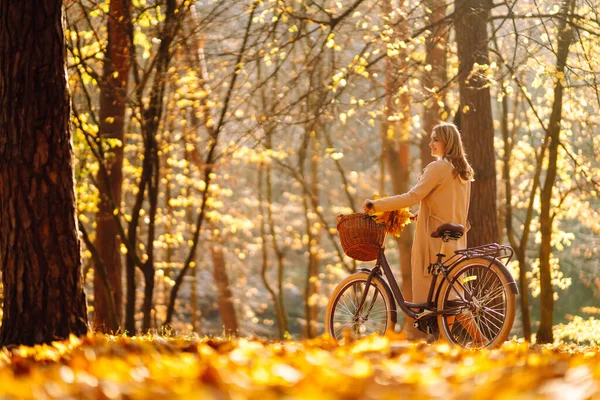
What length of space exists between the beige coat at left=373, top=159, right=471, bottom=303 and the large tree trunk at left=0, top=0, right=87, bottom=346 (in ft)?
8.19

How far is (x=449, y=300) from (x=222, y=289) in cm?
1334

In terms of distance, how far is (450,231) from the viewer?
6.48 meters

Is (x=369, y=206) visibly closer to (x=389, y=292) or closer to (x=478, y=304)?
(x=389, y=292)

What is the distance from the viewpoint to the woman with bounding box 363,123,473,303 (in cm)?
679

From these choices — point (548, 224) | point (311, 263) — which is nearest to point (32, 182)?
point (548, 224)

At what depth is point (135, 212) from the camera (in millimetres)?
11133

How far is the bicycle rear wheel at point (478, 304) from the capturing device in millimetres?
5984

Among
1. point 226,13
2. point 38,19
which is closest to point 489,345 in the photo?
point 38,19

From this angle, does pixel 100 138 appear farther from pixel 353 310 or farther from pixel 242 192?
pixel 242 192

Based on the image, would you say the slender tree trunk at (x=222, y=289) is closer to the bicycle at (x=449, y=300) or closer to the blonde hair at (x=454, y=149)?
the bicycle at (x=449, y=300)

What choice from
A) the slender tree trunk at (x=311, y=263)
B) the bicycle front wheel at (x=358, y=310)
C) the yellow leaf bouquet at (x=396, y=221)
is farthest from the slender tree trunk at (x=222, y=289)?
the yellow leaf bouquet at (x=396, y=221)

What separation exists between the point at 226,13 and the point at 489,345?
724 cm

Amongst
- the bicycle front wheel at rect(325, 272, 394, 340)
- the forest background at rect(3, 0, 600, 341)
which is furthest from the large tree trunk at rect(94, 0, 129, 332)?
the bicycle front wheel at rect(325, 272, 394, 340)

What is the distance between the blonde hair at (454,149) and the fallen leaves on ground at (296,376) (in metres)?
2.79
